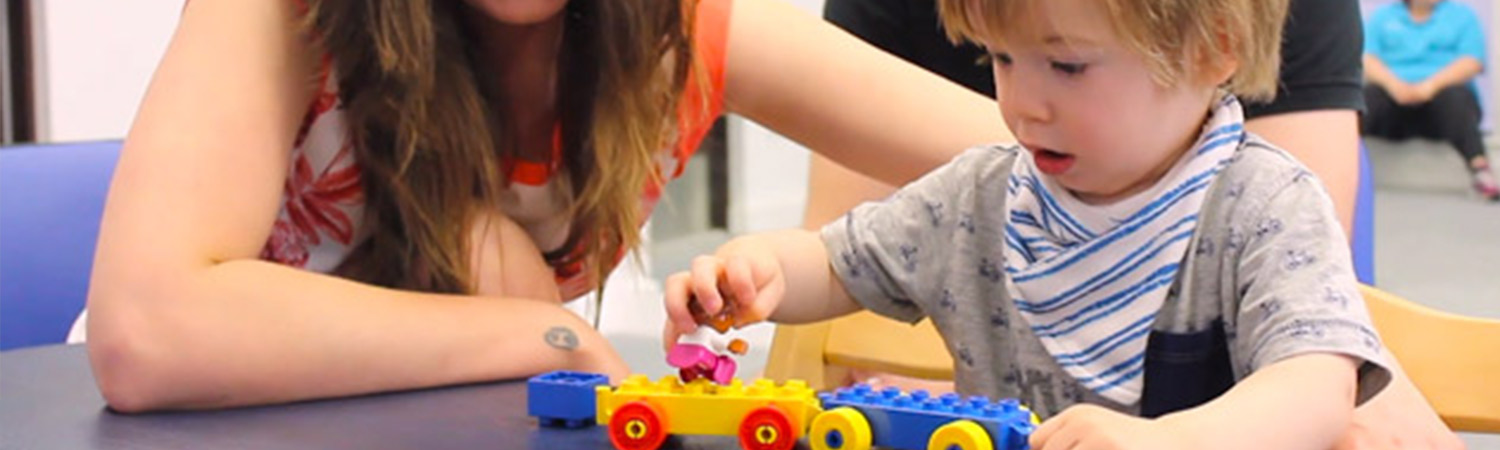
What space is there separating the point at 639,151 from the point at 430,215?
6.4 inches

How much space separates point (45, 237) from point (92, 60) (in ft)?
4.55

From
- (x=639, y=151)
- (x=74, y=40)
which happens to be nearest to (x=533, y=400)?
(x=639, y=151)

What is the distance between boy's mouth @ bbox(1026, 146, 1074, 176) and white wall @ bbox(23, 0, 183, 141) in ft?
7.62

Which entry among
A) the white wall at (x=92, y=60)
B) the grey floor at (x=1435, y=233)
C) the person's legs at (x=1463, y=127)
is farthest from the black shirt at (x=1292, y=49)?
the person's legs at (x=1463, y=127)

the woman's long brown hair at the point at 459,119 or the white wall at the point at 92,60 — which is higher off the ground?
the woman's long brown hair at the point at 459,119

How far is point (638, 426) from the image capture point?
0.88 meters

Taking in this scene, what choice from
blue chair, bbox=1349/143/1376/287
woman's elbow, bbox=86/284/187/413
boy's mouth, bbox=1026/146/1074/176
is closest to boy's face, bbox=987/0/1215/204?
boy's mouth, bbox=1026/146/1074/176

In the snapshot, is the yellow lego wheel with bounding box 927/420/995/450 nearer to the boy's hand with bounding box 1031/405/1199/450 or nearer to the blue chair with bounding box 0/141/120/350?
the boy's hand with bounding box 1031/405/1199/450

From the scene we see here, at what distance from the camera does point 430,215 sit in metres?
→ 1.24

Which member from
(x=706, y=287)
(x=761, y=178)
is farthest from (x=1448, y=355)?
(x=761, y=178)

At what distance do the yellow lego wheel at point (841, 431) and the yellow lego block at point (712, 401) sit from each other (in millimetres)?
19

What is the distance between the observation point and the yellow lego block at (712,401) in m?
0.85

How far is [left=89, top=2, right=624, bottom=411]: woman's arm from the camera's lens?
1.07m

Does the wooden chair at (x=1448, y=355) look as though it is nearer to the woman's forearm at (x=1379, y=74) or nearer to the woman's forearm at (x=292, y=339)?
the woman's forearm at (x=292, y=339)
